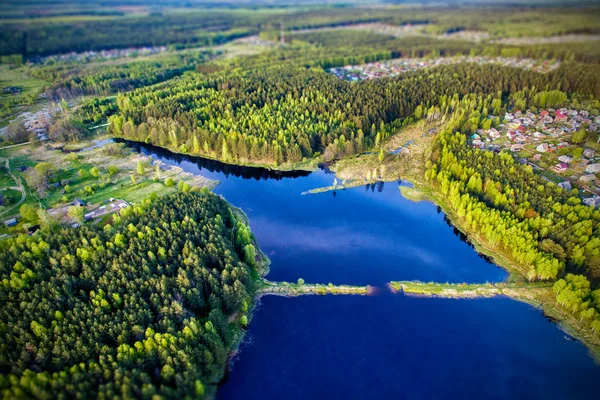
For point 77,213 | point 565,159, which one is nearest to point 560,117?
point 565,159

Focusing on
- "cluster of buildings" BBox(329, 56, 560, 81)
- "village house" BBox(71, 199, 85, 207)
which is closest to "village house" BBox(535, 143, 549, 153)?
"cluster of buildings" BBox(329, 56, 560, 81)

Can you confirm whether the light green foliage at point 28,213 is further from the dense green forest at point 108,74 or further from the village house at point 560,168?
the village house at point 560,168

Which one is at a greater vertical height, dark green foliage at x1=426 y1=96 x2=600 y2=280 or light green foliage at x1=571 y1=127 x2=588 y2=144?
light green foliage at x1=571 y1=127 x2=588 y2=144

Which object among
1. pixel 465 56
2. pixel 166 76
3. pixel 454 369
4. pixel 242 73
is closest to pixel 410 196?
pixel 454 369

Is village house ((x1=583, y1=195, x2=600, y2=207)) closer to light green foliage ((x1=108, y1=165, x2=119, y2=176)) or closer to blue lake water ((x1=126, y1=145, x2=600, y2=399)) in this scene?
blue lake water ((x1=126, y1=145, x2=600, y2=399))

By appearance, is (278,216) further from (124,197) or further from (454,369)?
(454,369)

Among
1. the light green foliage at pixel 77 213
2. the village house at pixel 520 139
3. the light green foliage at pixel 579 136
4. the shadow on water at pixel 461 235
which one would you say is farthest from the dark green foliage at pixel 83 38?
the light green foliage at pixel 579 136
